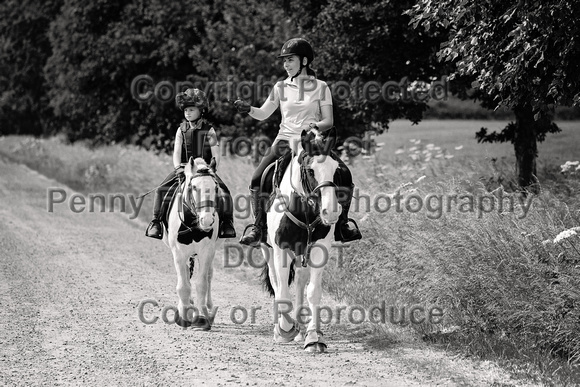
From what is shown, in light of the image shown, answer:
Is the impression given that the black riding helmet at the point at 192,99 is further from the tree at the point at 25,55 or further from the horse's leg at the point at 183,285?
the tree at the point at 25,55

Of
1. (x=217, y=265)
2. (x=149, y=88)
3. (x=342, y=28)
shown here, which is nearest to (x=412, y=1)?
(x=342, y=28)

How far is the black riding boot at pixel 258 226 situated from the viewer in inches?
412

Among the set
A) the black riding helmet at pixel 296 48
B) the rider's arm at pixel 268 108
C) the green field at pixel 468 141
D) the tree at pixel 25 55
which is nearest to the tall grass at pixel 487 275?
the rider's arm at pixel 268 108

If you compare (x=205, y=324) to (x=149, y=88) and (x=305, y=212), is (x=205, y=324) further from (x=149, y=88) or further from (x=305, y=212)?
(x=149, y=88)

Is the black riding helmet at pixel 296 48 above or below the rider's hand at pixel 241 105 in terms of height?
above

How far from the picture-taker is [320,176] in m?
9.07

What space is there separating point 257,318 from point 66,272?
462 centimetres

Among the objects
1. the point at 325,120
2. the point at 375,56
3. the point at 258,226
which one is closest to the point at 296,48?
the point at 325,120

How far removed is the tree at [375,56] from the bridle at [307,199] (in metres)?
6.67

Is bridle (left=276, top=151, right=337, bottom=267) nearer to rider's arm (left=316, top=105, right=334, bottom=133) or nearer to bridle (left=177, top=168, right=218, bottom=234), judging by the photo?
rider's arm (left=316, top=105, right=334, bottom=133)

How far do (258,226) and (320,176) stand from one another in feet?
A: 5.62

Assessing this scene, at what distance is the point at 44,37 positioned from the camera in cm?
5494

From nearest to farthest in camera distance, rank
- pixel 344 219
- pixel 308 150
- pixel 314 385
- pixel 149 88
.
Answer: pixel 314 385 → pixel 308 150 → pixel 344 219 → pixel 149 88

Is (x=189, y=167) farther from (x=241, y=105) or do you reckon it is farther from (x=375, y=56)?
(x=375, y=56)
